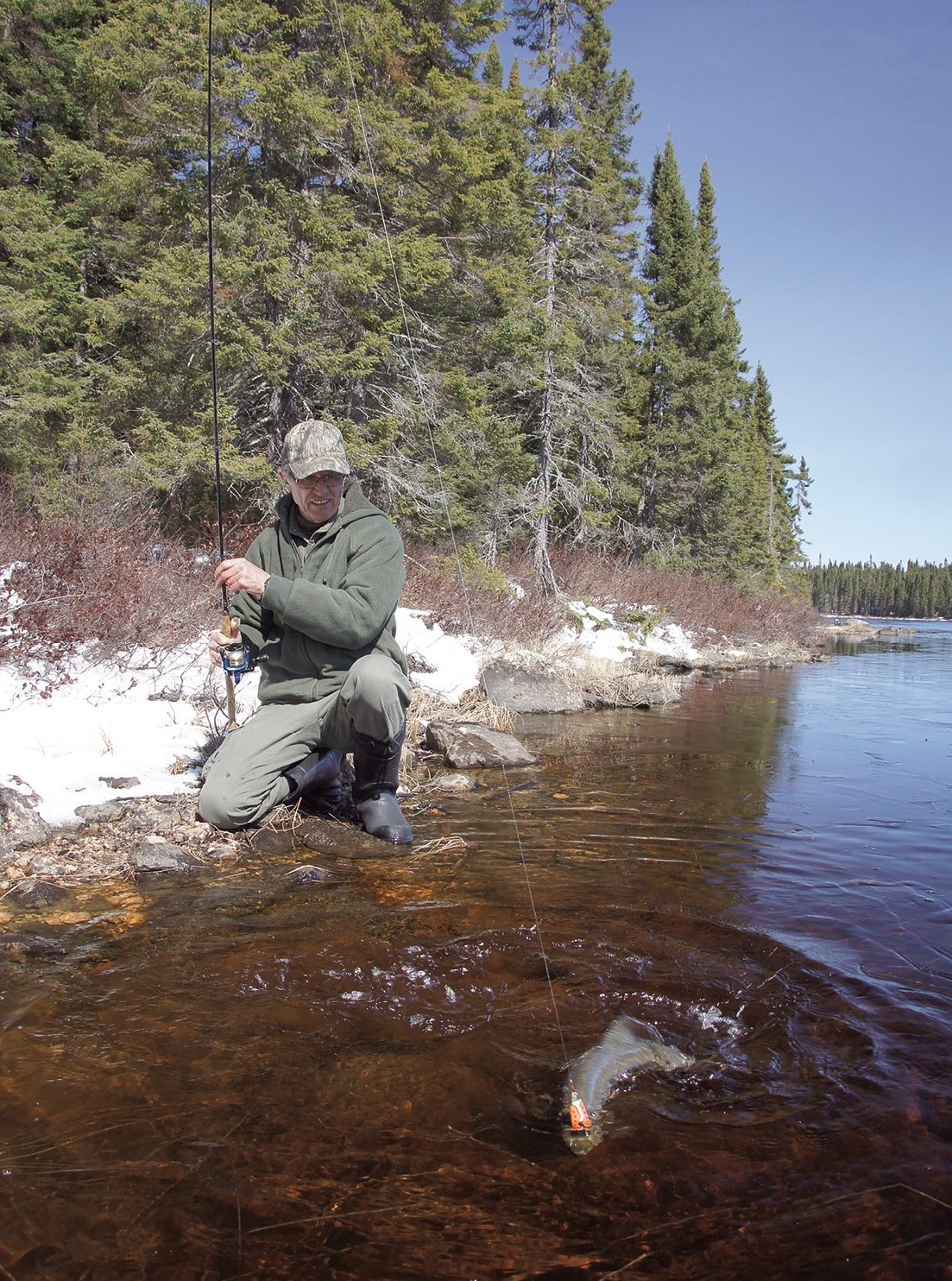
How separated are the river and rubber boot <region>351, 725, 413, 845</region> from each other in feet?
0.84

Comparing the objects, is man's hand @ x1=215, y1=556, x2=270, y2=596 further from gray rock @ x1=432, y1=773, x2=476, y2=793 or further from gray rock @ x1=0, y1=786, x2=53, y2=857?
gray rock @ x1=432, y1=773, x2=476, y2=793

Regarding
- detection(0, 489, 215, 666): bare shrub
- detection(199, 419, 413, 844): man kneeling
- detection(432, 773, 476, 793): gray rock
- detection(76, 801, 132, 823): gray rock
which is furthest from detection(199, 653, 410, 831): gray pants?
detection(0, 489, 215, 666): bare shrub

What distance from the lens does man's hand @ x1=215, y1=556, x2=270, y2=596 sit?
413 cm

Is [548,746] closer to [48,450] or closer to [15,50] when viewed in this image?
[48,450]

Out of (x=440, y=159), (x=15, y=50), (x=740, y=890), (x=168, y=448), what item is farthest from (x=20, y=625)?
(x=15, y=50)

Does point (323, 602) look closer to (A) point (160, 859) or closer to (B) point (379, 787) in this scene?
(B) point (379, 787)

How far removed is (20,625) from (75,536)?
5.05ft

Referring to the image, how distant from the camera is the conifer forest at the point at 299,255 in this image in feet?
35.1

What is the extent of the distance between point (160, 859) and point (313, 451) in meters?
2.30

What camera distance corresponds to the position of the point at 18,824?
166 inches

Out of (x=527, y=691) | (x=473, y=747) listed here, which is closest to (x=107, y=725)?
(x=473, y=747)

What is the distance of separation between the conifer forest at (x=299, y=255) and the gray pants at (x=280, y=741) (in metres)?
5.90

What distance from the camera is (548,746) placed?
8.19 metres

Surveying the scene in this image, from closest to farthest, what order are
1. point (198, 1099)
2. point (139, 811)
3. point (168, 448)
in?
point (198, 1099), point (139, 811), point (168, 448)
